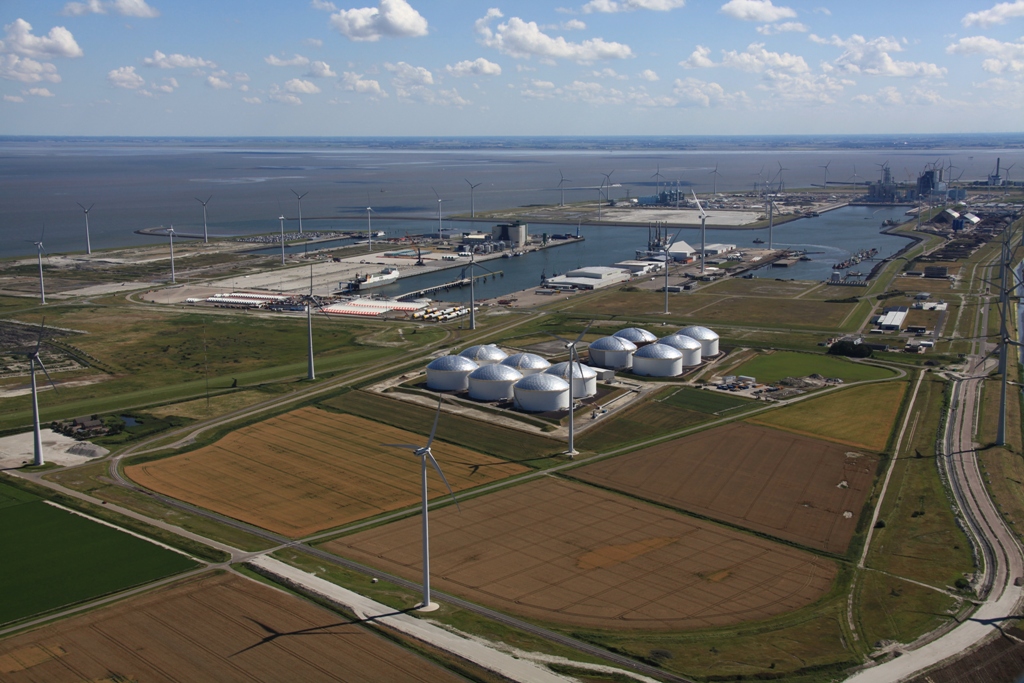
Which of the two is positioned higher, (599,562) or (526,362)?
(526,362)

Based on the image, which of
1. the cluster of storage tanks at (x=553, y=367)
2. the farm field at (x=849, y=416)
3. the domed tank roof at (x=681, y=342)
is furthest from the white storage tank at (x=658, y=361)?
the farm field at (x=849, y=416)

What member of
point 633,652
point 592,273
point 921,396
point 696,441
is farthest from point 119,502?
point 592,273

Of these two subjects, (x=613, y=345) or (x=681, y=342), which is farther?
(x=681, y=342)

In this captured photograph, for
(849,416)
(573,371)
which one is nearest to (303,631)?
(573,371)

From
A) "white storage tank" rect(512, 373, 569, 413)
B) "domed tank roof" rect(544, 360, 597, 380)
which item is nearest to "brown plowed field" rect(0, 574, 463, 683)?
"white storage tank" rect(512, 373, 569, 413)

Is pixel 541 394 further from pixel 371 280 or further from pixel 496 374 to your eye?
pixel 371 280

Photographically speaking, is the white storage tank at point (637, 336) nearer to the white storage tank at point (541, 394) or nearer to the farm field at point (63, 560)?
the white storage tank at point (541, 394)

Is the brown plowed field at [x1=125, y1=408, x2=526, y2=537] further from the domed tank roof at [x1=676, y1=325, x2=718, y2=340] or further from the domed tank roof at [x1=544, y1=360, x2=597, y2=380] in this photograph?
the domed tank roof at [x1=676, y1=325, x2=718, y2=340]
